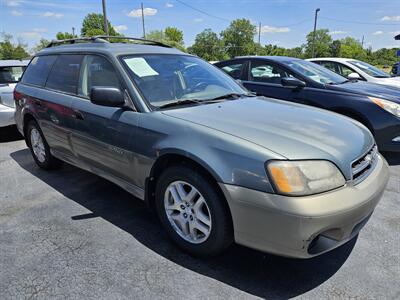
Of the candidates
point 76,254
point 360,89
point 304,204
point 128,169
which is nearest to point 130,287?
point 76,254

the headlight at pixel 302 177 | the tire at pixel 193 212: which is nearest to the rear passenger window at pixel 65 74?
the tire at pixel 193 212

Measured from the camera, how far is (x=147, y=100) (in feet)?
9.43

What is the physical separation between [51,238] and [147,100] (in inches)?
56.6

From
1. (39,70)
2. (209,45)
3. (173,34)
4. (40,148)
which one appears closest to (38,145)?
(40,148)

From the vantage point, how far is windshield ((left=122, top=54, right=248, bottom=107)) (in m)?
2.99

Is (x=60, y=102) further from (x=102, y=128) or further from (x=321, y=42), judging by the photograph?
(x=321, y=42)

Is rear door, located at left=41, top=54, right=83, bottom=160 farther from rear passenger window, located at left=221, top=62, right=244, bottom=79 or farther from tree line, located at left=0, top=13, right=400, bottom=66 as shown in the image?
tree line, located at left=0, top=13, right=400, bottom=66

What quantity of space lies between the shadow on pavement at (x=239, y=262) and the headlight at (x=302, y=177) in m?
0.72

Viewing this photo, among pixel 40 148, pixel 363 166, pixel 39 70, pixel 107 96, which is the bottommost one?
pixel 40 148

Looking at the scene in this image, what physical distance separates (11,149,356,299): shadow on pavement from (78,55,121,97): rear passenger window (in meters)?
1.22

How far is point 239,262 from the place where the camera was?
258cm

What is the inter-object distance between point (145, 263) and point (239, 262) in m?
0.71

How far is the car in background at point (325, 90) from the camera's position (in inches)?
183

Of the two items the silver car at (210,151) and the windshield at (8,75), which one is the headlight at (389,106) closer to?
the silver car at (210,151)
